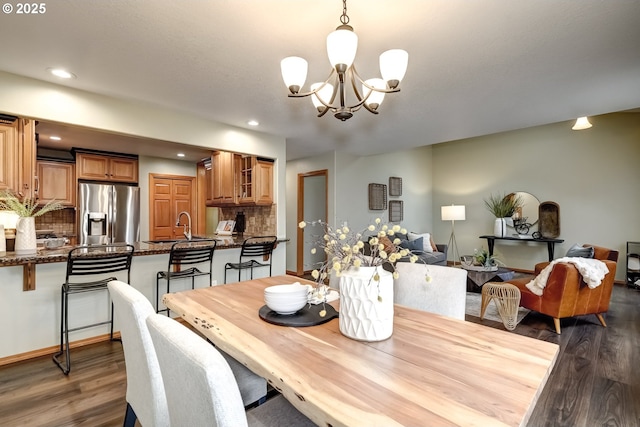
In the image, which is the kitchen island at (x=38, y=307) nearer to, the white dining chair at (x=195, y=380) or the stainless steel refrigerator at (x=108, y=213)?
the white dining chair at (x=195, y=380)

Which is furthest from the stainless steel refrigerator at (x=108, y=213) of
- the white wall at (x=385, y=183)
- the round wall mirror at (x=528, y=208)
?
the round wall mirror at (x=528, y=208)

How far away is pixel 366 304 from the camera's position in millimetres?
1166

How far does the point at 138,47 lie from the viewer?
2090mm

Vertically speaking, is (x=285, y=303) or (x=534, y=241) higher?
(x=285, y=303)

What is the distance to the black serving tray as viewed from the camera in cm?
136

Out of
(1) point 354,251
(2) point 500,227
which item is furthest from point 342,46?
(2) point 500,227

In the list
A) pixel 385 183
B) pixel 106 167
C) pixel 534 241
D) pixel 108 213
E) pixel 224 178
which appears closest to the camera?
pixel 224 178

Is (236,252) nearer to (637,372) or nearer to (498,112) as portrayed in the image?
(498,112)

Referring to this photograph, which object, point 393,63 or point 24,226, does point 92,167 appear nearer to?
point 24,226

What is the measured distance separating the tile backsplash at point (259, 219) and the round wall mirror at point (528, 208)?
4.98 metres

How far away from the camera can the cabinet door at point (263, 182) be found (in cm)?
428

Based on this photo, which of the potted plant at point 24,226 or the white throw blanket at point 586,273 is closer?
the potted plant at point 24,226

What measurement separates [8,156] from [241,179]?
95.8 inches

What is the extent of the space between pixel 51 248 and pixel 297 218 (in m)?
3.99
